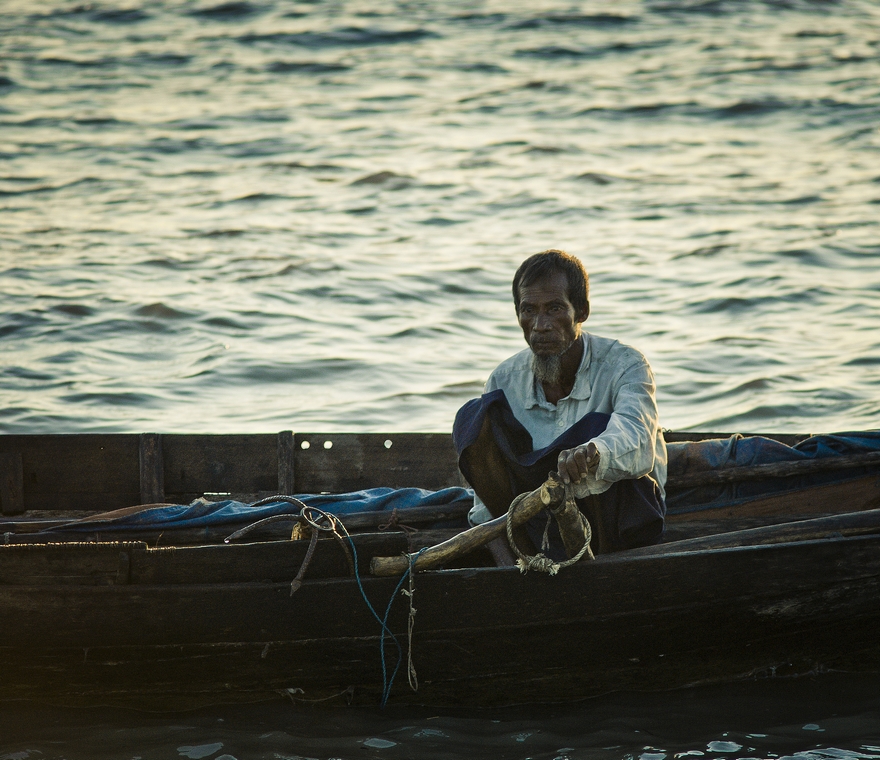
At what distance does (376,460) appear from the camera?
186 inches

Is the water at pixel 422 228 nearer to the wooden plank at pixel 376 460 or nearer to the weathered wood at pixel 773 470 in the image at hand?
the weathered wood at pixel 773 470

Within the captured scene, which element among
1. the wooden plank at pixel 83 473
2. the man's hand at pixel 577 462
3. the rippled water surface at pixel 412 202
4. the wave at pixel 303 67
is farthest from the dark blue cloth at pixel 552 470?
the wave at pixel 303 67

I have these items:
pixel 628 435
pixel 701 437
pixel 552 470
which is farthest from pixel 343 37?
pixel 628 435

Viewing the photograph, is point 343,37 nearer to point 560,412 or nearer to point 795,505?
point 795,505

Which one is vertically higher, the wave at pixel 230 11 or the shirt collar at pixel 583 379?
the wave at pixel 230 11

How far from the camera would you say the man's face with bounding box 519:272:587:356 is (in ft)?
10.5

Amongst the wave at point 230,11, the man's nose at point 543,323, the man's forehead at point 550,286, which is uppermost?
the wave at point 230,11

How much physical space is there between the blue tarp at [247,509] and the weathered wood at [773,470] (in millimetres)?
907

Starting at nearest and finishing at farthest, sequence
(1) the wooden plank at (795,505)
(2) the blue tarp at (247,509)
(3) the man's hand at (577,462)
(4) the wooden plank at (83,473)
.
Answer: (3) the man's hand at (577,462) → (2) the blue tarp at (247,509) → (1) the wooden plank at (795,505) → (4) the wooden plank at (83,473)

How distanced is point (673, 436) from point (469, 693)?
5.35 feet

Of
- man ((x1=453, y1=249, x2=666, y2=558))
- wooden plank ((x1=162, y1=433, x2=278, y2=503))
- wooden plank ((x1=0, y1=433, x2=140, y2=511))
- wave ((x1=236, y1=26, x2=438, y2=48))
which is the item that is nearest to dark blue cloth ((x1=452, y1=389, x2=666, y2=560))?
man ((x1=453, y1=249, x2=666, y2=558))

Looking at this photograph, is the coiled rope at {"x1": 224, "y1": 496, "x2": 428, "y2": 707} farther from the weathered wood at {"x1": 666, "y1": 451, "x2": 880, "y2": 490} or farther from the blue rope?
the weathered wood at {"x1": 666, "y1": 451, "x2": 880, "y2": 490}

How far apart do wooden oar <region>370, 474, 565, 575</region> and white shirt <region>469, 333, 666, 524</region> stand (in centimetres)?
9

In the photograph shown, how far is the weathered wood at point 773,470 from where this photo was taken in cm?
397
